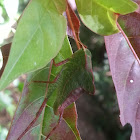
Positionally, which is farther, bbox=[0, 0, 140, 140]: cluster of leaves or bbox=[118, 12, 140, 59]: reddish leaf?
bbox=[118, 12, 140, 59]: reddish leaf

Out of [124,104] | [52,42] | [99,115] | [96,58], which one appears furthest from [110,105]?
[52,42]

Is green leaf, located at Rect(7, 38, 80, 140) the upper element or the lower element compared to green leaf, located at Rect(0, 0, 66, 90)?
lower

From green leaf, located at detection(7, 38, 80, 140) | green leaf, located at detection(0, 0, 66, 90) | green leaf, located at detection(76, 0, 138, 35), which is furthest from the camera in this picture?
green leaf, located at detection(7, 38, 80, 140)

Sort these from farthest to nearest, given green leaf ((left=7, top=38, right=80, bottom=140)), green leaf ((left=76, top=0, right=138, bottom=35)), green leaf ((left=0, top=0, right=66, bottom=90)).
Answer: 1. green leaf ((left=7, top=38, right=80, bottom=140))
2. green leaf ((left=76, top=0, right=138, bottom=35))
3. green leaf ((left=0, top=0, right=66, bottom=90))

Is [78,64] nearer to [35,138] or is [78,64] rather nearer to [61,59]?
[61,59]

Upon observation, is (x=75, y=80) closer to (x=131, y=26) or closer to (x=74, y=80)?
(x=74, y=80)

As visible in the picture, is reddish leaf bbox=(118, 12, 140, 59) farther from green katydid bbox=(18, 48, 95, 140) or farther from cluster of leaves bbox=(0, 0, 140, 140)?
green katydid bbox=(18, 48, 95, 140)

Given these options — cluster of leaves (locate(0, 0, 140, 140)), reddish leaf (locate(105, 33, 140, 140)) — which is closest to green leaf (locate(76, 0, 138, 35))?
cluster of leaves (locate(0, 0, 140, 140))

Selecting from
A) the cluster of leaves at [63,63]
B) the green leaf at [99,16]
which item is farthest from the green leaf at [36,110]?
the green leaf at [99,16]
